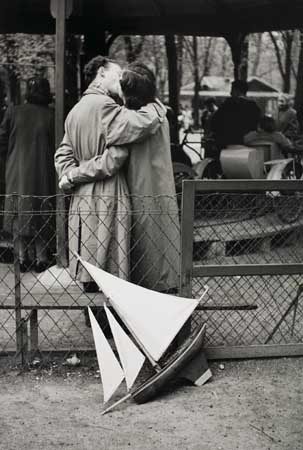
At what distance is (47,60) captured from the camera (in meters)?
23.0

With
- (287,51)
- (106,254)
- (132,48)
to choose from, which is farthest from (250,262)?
(287,51)

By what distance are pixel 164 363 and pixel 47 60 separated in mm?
19364

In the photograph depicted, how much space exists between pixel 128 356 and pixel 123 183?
1.39m

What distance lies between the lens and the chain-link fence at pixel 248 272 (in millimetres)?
4980

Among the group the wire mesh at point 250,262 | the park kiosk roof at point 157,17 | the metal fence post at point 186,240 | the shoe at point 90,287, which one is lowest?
the wire mesh at point 250,262

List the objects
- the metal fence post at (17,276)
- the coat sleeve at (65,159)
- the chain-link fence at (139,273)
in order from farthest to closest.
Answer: the coat sleeve at (65,159) < the chain-link fence at (139,273) < the metal fence post at (17,276)

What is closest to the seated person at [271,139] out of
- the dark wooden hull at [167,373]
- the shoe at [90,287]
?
the shoe at [90,287]

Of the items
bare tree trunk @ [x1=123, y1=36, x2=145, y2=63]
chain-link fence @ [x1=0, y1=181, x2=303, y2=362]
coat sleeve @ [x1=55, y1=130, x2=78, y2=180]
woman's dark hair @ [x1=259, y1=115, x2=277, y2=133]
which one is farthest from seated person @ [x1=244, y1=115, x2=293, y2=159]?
bare tree trunk @ [x1=123, y1=36, x2=145, y2=63]

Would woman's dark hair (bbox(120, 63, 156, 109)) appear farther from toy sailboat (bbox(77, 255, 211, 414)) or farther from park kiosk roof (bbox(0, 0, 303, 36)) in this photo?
park kiosk roof (bbox(0, 0, 303, 36))

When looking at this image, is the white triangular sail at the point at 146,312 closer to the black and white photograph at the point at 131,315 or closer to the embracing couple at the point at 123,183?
the black and white photograph at the point at 131,315

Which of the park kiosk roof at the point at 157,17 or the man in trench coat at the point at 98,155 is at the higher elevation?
the park kiosk roof at the point at 157,17

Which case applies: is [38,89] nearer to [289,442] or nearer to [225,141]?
[225,141]

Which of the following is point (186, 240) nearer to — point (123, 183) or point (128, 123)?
point (123, 183)

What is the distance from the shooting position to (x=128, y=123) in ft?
16.9
